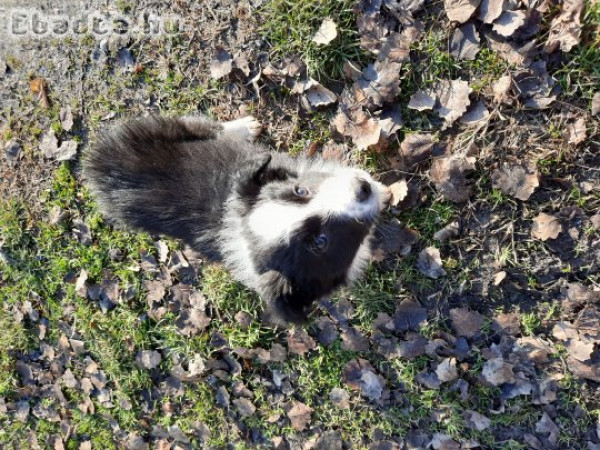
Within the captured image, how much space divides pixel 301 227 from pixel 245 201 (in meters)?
0.46

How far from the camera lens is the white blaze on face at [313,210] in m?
2.64

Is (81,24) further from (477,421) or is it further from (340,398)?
(477,421)

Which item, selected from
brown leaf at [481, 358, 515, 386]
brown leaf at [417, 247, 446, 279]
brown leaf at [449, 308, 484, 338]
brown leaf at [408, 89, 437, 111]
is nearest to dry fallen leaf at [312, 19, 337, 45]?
brown leaf at [408, 89, 437, 111]

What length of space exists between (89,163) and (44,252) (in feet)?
4.84

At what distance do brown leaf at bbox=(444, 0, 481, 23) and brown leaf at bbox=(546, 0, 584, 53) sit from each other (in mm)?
470

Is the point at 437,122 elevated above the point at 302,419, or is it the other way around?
the point at 437,122

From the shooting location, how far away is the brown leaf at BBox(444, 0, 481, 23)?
291 cm

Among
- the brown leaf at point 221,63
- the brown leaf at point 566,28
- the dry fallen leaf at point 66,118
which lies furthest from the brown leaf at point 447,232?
the dry fallen leaf at point 66,118

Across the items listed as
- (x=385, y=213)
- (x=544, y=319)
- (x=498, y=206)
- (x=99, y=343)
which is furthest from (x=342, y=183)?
(x=99, y=343)

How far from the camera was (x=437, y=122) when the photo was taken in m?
3.18

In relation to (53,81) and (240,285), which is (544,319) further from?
(53,81)

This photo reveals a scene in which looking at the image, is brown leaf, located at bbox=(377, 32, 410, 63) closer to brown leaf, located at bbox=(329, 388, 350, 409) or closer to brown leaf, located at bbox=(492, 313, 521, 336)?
brown leaf, located at bbox=(492, 313, 521, 336)

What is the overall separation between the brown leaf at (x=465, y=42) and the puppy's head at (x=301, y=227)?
3.36 ft

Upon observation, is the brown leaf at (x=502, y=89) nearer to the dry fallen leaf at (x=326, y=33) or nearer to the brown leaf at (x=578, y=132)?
the brown leaf at (x=578, y=132)
